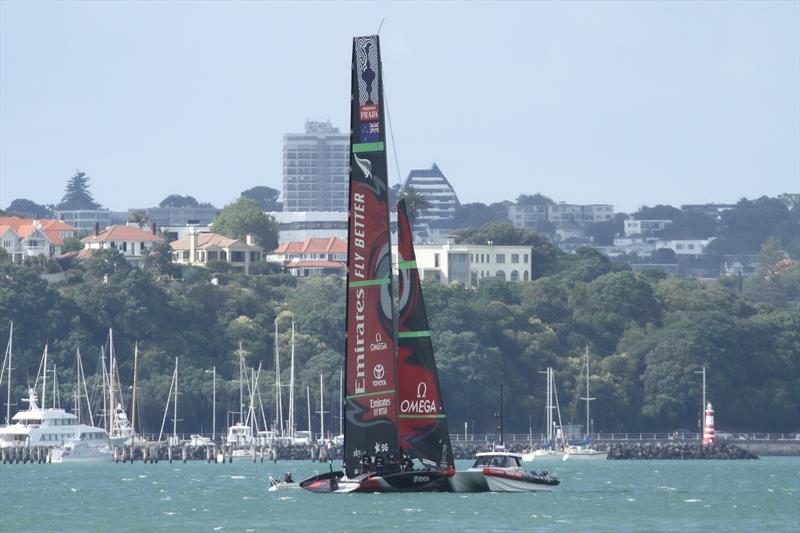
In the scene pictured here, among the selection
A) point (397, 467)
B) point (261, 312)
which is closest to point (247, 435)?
point (261, 312)

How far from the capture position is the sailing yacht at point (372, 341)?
68000mm

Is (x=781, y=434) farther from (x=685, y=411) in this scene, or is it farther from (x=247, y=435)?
(x=247, y=435)

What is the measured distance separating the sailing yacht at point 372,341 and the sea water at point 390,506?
152 centimetres

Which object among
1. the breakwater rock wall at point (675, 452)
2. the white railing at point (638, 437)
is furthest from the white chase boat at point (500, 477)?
the white railing at point (638, 437)

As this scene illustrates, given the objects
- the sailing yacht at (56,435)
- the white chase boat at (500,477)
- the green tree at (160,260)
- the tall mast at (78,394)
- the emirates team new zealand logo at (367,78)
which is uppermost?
the green tree at (160,260)

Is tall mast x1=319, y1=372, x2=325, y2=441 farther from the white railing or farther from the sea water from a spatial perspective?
the sea water

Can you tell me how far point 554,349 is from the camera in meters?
163

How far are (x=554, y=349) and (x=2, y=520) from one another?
91.6 meters

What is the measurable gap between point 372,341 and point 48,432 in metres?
67.0

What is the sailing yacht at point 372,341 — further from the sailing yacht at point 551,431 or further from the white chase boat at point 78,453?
the sailing yacht at point 551,431

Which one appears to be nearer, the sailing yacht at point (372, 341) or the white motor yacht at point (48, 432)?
the sailing yacht at point (372, 341)

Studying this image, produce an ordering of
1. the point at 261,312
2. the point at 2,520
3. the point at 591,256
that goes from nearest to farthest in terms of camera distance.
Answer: the point at 2,520
the point at 261,312
the point at 591,256

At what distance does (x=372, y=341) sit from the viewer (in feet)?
226

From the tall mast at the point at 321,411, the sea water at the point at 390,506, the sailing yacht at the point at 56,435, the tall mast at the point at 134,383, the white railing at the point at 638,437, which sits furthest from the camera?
the white railing at the point at 638,437
